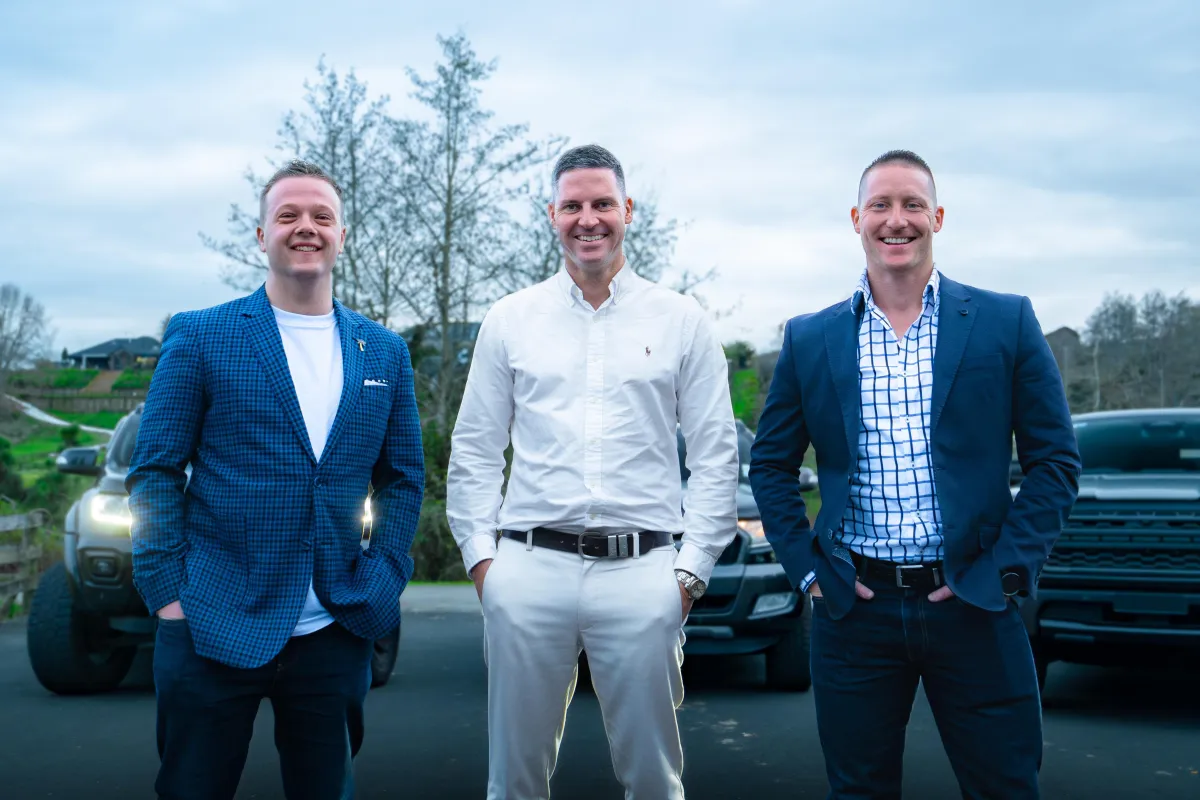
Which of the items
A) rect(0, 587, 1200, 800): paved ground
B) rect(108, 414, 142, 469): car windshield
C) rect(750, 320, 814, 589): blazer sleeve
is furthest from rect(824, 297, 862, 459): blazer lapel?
rect(108, 414, 142, 469): car windshield

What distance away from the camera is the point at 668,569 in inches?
121

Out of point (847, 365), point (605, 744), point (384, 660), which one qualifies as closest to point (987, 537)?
point (847, 365)

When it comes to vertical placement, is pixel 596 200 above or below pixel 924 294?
above

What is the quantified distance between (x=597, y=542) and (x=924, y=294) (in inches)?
45.0

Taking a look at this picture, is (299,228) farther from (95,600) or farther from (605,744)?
(95,600)

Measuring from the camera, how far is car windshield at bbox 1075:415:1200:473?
616 centimetres

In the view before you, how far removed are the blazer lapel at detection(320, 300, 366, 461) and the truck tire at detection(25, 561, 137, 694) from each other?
4175 millimetres

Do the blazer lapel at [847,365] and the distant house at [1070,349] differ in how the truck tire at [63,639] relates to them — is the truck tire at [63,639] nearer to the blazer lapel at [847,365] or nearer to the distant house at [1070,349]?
the blazer lapel at [847,365]

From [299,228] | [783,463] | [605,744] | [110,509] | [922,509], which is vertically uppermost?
[299,228]

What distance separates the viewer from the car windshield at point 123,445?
21.8ft

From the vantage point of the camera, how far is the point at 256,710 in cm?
277

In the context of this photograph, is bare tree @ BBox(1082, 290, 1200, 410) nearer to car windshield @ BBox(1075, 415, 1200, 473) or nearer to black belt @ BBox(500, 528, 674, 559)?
car windshield @ BBox(1075, 415, 1200, 473)

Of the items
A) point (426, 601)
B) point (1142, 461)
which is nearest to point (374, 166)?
point (426, 601)

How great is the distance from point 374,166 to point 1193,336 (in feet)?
81.3
